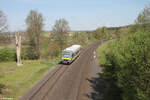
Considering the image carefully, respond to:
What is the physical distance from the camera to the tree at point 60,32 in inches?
1779

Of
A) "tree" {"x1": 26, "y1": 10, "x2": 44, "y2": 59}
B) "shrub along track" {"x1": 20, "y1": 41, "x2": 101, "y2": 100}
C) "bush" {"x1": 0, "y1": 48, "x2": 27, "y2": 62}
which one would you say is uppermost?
"tree" {"x1": 26, "y1": 10, "x2": 44, "y2": 59}

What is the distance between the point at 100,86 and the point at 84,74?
5.56 m

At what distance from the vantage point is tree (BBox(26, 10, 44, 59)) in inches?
1423

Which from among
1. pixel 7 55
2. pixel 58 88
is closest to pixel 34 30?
pixel 7 55

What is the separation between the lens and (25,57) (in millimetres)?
38688

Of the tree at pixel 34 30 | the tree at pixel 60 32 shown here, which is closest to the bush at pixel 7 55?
the tree at pixel 34 30

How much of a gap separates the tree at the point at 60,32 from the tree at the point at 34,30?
8358 millimetres

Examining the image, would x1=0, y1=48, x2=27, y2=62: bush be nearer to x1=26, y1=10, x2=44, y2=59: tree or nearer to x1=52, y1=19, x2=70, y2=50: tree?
x1=26, y1=10, x2=44, y2=59: tree

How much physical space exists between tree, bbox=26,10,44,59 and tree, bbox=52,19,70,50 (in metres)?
8.36

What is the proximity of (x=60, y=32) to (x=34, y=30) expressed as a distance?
36.1 ft

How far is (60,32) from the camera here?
45406 millimetres

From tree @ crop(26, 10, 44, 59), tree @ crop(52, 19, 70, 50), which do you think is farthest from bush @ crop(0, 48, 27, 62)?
tree @ crop(52, 19, 70, 50)

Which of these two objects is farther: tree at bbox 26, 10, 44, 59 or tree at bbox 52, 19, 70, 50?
tree at bbox 52, 19, 70, 50

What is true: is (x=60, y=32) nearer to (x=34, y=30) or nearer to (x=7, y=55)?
(x=34, y=30)
